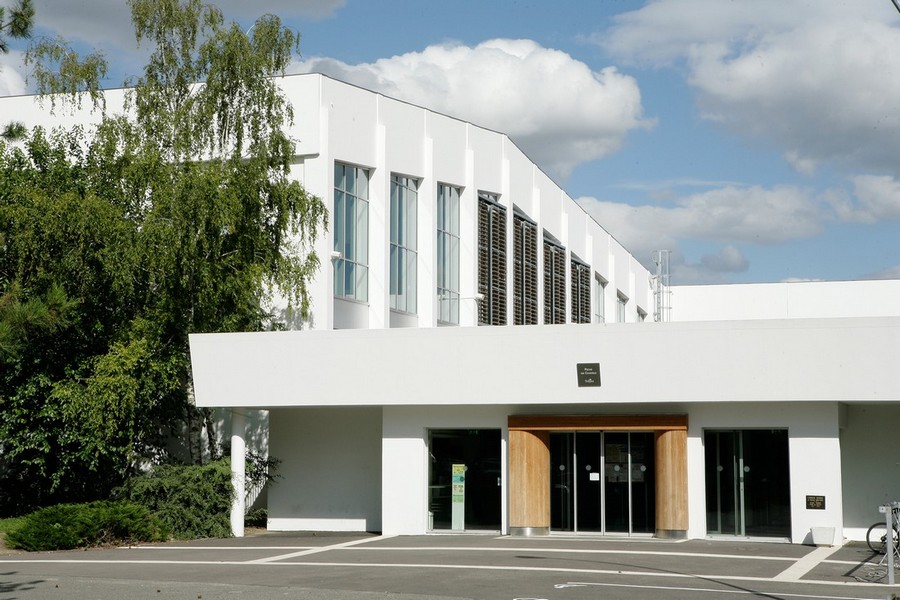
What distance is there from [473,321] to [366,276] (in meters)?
6.84

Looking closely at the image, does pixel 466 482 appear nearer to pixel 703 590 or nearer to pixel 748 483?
pixel 748 483

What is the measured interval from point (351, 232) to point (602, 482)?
12.3 metres

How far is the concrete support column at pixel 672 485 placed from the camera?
23984mm

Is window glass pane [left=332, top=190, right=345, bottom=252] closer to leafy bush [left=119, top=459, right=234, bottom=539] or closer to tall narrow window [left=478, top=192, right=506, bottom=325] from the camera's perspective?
leafy bush [left=119, top=459, right=234, bottom=539]

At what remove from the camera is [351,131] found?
3356 centimetres

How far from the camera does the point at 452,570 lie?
1839cm

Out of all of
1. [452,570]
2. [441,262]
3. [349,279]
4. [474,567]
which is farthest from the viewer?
[441,262]

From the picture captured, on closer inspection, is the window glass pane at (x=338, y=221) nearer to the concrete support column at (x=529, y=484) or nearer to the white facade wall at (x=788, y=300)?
the concrete support column at (x=529, y=484)

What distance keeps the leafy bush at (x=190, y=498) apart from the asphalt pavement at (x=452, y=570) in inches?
44.6

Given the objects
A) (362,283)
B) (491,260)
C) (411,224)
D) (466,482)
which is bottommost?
(466,482)

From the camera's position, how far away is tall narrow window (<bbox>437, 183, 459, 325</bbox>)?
38625mm

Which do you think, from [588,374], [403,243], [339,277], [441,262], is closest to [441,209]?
[441,262]

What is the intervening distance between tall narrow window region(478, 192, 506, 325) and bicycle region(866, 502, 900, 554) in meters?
19.3

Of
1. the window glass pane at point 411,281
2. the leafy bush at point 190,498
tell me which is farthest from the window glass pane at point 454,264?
the leafy bush at point 190,498
